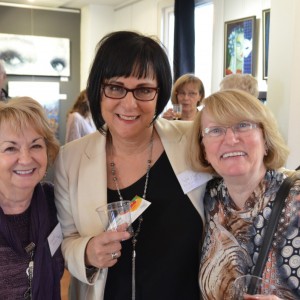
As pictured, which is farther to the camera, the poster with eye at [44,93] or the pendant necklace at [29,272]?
the poster with eye at [44,93]

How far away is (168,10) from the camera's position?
7.15 metres

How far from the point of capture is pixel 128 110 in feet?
5.05

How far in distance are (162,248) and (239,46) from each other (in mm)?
4122

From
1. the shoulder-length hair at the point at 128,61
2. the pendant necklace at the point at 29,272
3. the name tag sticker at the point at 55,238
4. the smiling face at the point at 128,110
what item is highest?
the shoulder-length hair at the point at 128,61

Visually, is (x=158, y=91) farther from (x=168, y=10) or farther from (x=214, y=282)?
(x=168, y=10)

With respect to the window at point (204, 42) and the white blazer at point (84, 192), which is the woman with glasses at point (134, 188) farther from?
the window at point (204, 42)

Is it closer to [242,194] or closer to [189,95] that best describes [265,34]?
[189,95]

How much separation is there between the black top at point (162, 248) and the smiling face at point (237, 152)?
226mm

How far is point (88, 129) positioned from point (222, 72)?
2024 mm

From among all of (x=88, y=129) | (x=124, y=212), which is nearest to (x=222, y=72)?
(x=88, y=129)

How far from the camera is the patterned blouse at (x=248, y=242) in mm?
1352

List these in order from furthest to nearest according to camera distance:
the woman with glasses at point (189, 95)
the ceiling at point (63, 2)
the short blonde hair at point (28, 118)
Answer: the ceiling at point (63, 2)
the woman with glasses at point (189, 95)
the short blonde hair at point (28, 118)

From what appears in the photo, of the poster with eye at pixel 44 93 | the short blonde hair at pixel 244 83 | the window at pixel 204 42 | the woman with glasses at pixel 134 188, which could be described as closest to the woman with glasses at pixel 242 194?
the woman with glasses at pixel 134 188

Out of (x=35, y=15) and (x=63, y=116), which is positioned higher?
(x=35, y=15)
